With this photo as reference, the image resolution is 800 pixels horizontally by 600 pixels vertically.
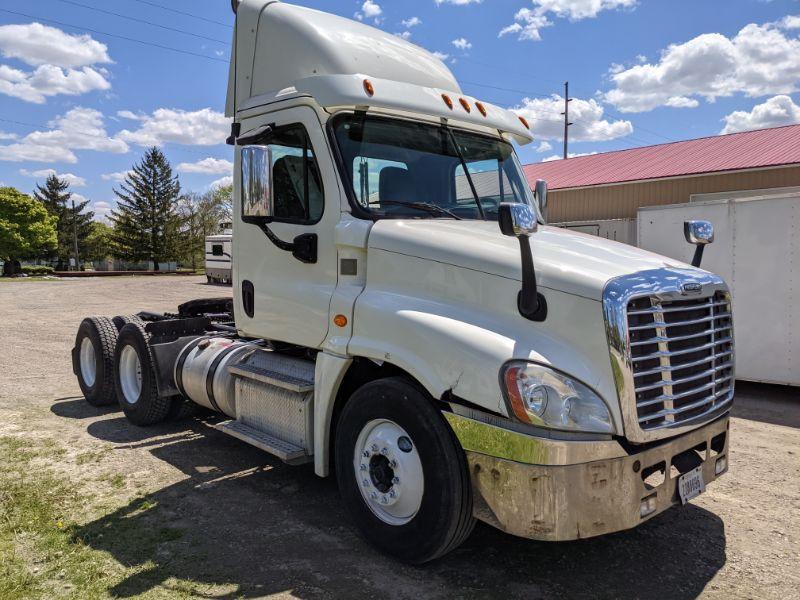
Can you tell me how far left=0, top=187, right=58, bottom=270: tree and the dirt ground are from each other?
7000 centimetres

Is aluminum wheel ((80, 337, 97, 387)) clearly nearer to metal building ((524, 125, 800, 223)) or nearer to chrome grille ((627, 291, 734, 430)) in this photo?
chrome grille ((627, 291, 734, 430))

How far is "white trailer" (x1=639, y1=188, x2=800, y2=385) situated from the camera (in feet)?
28.1

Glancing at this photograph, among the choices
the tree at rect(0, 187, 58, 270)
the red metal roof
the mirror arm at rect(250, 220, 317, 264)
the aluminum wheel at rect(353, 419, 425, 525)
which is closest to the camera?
the aluminum wheel at rect(353, 419, 425, 525)

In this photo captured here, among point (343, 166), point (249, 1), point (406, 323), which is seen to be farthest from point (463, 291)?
point (249, 1)

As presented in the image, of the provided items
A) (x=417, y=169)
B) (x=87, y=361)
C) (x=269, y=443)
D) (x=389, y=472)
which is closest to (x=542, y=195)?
(x=417, y=169)

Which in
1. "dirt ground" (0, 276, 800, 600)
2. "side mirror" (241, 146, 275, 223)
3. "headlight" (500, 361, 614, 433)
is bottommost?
"dirt ground" (0, 276, 800, 600)

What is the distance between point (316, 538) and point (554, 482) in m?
1.82

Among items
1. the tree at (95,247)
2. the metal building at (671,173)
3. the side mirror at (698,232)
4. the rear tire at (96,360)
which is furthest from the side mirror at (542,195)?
the tree at (95,247)

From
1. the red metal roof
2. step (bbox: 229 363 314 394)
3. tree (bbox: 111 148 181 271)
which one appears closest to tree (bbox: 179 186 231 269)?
tree (bbox: 111 148 181 271)

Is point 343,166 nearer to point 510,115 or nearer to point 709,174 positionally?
point 510,115

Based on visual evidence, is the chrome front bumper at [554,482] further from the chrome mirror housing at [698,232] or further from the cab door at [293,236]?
the chrome mirror housing at [698,232]

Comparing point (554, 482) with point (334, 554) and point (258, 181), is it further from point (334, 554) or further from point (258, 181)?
point (258, 181)

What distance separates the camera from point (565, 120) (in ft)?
156

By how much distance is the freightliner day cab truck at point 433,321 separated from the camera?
3139mm
